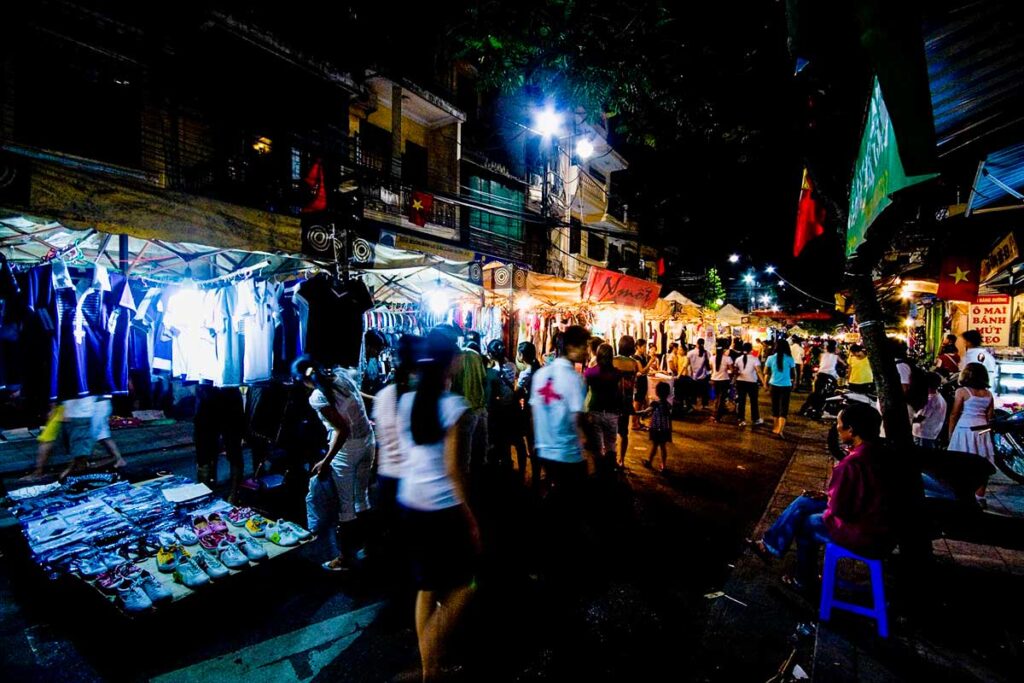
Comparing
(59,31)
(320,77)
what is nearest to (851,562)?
(320,77)

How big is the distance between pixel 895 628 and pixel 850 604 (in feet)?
1.08

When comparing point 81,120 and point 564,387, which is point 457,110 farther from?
point 564,387

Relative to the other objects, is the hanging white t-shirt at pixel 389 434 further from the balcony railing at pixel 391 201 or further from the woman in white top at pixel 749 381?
the balcony railing at pixel 391 201

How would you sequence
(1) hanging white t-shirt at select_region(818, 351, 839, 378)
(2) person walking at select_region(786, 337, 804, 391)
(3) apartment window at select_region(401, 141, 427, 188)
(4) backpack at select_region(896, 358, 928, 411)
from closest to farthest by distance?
(4) backpack at select_region(896, 358, 928, 411) → (1) hanging white t-shirt at select_region(818, 351, 839, 378) → (3) apartment window at select_region(401, 141, 427, 188) → (2) person walking at select_region(786, 337, 804, 391)

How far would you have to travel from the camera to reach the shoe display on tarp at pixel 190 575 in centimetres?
360

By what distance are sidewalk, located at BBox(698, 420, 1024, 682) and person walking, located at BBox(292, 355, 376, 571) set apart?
3.30 m

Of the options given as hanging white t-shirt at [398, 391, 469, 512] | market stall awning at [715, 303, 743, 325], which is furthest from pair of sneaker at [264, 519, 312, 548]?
market stall awning at [715, 303, 743, 325]

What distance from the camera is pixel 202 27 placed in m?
10.1

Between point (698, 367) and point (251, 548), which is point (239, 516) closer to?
point (251, 548)

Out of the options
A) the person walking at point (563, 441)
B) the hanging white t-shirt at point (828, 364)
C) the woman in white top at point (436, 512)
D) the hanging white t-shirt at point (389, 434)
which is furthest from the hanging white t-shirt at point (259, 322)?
the hanging white t-shirt at point (828, 364)

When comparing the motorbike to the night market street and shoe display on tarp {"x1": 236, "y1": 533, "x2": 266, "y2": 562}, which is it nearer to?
the night market street

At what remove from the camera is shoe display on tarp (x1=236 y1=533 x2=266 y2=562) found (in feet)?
13.1

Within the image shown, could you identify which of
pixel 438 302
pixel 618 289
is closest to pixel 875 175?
pixel 438 302

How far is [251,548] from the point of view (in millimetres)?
4066
